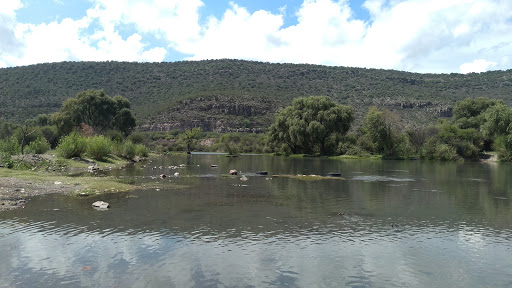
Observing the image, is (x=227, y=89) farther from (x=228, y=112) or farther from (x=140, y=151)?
(x=140, y=151)

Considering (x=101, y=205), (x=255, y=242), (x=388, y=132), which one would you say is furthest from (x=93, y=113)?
(x=255, y=242)

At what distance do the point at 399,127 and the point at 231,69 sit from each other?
110 m

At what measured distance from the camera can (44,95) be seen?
134125 mm

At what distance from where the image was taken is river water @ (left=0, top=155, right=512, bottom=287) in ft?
34.0

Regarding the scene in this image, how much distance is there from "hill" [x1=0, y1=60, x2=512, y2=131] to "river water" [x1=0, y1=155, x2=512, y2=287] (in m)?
117

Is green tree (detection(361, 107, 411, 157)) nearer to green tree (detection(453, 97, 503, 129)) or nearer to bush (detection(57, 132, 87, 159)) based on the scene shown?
green tree (detection(453, 97, 503, 129))

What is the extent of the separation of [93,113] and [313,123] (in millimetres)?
52721

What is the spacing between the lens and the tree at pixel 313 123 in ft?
317

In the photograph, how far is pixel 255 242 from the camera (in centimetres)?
1370

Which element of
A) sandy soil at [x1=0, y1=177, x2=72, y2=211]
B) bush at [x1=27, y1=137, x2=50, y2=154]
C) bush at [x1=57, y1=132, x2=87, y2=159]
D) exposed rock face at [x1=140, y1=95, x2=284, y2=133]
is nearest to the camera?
sandy soil at [x1=0, y1=177, x2=72, y2=211]

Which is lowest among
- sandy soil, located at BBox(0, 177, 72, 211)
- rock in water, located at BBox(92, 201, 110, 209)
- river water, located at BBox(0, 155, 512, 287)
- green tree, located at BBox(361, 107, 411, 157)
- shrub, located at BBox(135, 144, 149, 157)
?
river water, located at BBox(0, 155, 512, 287)

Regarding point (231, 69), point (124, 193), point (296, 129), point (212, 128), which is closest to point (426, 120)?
point (296, 129)

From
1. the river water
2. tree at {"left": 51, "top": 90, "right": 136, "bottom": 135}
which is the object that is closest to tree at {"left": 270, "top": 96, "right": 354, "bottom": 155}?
tree at {"left": 51, "top": 90, "right": 136, "bottom": 135}

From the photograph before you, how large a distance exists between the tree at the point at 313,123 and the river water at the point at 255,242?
7332cm
